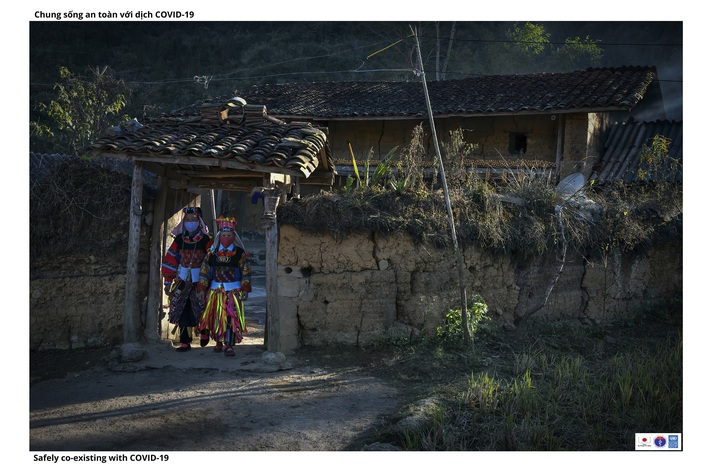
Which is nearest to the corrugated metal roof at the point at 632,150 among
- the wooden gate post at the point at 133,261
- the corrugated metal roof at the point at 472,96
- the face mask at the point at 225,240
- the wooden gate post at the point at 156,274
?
the corrugated metal roof at the point at 472,96

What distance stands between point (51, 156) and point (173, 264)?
86.0 inches

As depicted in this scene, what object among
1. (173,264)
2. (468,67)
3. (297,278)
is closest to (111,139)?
(173,264)

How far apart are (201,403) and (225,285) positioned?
1.92 metres

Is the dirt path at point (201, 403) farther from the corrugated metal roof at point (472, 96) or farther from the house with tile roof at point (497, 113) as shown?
the corrugated metal roof at point (472, 96)

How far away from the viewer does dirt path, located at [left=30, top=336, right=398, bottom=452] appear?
5.36 meters

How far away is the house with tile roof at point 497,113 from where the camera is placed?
1406cm

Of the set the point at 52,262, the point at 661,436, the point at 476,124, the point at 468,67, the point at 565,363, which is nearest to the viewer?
the point at 661,436

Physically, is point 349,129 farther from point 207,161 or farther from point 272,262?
point 207,161

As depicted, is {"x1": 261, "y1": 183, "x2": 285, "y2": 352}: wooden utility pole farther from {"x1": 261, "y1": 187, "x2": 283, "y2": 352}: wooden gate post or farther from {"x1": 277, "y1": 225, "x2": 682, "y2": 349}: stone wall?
{"x1": 277, "y1": 225, "x2": 682, "y2": 349}: stone wall

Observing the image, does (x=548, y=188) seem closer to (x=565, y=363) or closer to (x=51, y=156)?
(x=565, y=363)

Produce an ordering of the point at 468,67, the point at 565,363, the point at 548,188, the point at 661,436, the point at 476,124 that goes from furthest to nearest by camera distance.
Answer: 1. the point at 468,67
2. the point at 476,124
3. the point at 548,188
4. the point at 565,363
5. the point at 661,436

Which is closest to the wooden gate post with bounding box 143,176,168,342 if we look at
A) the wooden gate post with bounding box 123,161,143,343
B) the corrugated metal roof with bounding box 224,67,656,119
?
the wooden gate post with bounding box 123,161,143,343

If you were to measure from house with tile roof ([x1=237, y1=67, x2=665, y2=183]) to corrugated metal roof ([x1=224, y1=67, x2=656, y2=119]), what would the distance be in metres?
0.02

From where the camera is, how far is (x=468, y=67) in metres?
29.6
